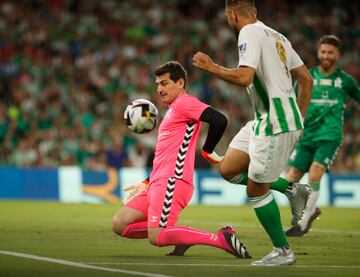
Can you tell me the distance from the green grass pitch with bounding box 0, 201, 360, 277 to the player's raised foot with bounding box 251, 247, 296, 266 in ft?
0.32

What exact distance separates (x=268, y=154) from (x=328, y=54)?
4.59 meters

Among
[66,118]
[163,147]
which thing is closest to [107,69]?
[66,118]

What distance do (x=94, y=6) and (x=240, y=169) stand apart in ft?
57.6

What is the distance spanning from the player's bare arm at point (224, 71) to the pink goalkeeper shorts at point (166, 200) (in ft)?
4.98

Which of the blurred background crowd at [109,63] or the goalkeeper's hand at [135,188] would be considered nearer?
the goalkeeper's hand at [135,188]

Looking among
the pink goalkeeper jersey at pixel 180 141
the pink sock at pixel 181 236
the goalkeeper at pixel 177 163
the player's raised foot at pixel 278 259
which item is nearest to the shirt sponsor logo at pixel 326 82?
the goalkeeper at pixel 177 163

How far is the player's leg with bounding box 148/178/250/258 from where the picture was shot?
335 inches

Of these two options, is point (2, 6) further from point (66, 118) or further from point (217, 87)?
point (217, 87)

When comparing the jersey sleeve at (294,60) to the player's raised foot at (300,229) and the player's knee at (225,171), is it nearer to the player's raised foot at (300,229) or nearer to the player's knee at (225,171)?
the player's knee at (225,171)

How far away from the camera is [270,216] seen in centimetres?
811

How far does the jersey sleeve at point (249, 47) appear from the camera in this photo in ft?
25.1

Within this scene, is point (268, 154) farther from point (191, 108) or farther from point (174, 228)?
point (174, 228)

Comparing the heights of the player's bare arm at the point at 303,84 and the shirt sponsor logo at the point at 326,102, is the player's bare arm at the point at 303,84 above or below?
above

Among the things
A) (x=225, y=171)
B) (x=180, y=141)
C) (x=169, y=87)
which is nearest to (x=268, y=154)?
(x=225, y=171)
